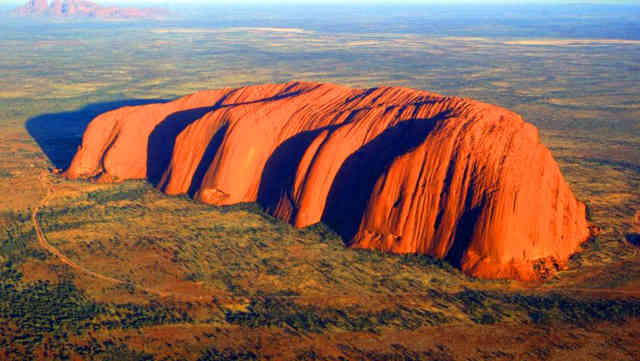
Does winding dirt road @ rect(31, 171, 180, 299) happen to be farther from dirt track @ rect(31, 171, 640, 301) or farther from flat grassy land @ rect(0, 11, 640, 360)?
flat grassy land @ rect(0, 11, 640, 360)

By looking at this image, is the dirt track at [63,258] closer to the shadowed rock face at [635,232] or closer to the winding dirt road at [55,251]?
the winding dirt road at [55,251]

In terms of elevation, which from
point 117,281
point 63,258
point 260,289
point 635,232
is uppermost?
point 635,232

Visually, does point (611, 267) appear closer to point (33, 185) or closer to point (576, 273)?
point (576, 273)

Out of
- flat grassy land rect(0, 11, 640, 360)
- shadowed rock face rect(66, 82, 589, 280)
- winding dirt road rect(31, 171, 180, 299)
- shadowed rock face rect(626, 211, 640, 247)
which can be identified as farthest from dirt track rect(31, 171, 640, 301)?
shadowed rock face rect(626, 211, 640, 247)

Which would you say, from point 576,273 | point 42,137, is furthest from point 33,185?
point 576,273

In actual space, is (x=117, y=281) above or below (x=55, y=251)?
above

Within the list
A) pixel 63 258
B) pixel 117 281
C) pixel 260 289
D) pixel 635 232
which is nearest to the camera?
pixel 260 289

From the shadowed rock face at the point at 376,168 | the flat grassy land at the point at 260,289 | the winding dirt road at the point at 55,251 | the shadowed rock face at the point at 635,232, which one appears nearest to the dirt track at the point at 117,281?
the winding dirt road at the point at 55,251

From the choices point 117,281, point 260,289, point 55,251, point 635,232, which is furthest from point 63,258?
point 635,232

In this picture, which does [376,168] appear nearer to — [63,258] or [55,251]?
[63,258]
